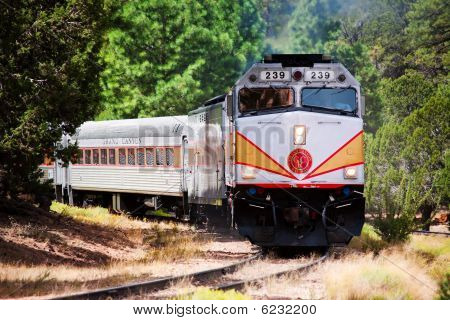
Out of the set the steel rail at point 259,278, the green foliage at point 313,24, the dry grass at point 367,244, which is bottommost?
the dry grass at point 367,244

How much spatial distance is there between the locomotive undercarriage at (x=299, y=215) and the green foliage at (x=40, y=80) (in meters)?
4.44

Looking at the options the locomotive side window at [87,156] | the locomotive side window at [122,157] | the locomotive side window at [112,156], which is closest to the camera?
the locomotive side window at [122,157]

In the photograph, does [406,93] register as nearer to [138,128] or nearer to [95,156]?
[95,156]

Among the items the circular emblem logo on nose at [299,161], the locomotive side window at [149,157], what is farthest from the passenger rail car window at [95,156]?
the circular emblem logo on nose at [299,161]

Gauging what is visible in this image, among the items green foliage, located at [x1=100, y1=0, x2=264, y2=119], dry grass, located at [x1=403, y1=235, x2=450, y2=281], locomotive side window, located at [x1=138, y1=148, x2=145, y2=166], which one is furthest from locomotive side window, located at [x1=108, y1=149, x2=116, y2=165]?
dry grass, located at [x1=403, y1=235, x2=450, y2=281]

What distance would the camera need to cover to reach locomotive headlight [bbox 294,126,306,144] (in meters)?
17.8

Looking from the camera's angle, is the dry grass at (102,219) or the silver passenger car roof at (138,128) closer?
the dry grass at (102,219)

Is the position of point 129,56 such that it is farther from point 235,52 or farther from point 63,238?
point 63,238

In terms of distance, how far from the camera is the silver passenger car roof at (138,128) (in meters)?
27.4

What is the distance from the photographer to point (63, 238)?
20.5 m

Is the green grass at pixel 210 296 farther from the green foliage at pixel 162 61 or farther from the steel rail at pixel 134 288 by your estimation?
the green foliage at pixel 162 61

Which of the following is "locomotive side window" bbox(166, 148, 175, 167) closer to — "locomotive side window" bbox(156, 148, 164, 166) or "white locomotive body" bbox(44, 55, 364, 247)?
"locomotive side window" bbox(156, 148, 164, 166)

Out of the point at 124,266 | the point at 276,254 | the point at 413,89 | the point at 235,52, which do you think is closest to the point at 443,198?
the point at 413,89

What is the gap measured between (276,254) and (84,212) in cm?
1171
